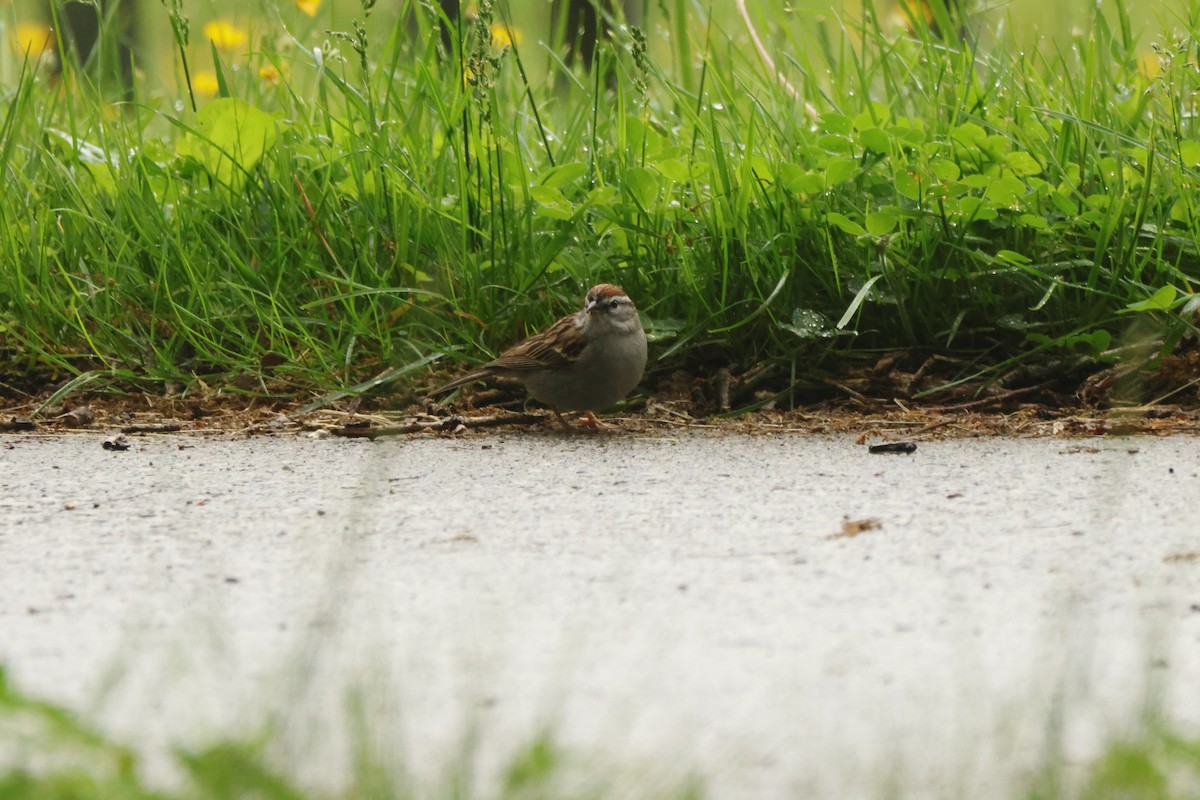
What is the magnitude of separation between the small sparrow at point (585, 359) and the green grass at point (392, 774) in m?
2.33

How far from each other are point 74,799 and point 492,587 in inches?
36.1

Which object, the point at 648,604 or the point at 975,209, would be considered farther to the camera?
the point at 975,209

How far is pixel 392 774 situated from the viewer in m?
1.31

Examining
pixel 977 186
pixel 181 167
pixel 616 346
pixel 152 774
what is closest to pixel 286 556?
pixel 152 774

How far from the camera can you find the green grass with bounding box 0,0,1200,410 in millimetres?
3834

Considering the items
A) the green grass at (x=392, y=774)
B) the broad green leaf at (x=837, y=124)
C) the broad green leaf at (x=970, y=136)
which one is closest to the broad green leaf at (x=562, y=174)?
the broad green leaf at (x=837, y=124)

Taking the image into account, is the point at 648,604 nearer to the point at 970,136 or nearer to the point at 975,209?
the point at 975,209

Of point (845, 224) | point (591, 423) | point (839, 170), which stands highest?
point (839, 170)

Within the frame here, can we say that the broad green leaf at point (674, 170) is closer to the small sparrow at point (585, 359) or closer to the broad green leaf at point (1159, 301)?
the small sparrow at point (585, 359)

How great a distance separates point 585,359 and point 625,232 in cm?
56

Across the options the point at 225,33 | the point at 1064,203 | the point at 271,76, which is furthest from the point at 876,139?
the point at 225,33

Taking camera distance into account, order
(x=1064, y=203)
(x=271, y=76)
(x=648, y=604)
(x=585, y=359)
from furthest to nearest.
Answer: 1. (x=271, y=76)
2. (x=1064, y=203)
3. (x=585, y=359)
4. (x=648, y=604)

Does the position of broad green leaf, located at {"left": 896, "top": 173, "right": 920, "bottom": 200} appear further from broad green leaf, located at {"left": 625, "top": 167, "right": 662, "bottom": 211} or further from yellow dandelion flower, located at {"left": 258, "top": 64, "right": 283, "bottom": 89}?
yellow dandelion flower, located at {"left": 258, "top": 64, "right": 283, "bottom": 89}

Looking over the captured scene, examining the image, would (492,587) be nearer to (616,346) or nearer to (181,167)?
(616,346)
